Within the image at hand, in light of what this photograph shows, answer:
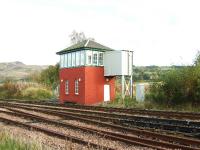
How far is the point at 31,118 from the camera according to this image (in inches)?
792

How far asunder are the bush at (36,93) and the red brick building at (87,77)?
19.7 ft

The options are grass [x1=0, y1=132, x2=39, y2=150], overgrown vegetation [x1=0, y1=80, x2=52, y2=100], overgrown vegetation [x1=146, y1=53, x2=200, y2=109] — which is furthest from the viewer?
overgrown vegetation [x1=0, y1=80, x2=52, y2=100]

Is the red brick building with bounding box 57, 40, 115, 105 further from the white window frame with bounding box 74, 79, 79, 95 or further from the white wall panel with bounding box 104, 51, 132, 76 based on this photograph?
the white wall panel with bounding box 104, 51, 132, 76

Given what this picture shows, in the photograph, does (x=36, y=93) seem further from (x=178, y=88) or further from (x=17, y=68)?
(x=17, y=68)

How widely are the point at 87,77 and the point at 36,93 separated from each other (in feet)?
35.0

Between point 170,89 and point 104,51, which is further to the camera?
point 104,51

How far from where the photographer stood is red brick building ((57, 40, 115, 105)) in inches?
1393

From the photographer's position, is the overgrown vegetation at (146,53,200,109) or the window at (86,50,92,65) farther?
the window at (86,50,92,65)

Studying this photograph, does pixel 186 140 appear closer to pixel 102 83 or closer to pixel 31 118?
pixel 31 118


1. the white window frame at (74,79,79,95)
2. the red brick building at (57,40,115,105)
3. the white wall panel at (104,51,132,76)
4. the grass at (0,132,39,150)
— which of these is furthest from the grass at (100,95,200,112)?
the grass at (0,132,39,150)

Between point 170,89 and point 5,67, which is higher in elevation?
point 5,67

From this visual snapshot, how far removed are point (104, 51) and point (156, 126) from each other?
21732 mm

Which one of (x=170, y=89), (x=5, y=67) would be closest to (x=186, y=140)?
(x=170, y=89)

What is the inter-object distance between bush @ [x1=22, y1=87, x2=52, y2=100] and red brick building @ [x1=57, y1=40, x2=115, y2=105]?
6.01 metres
